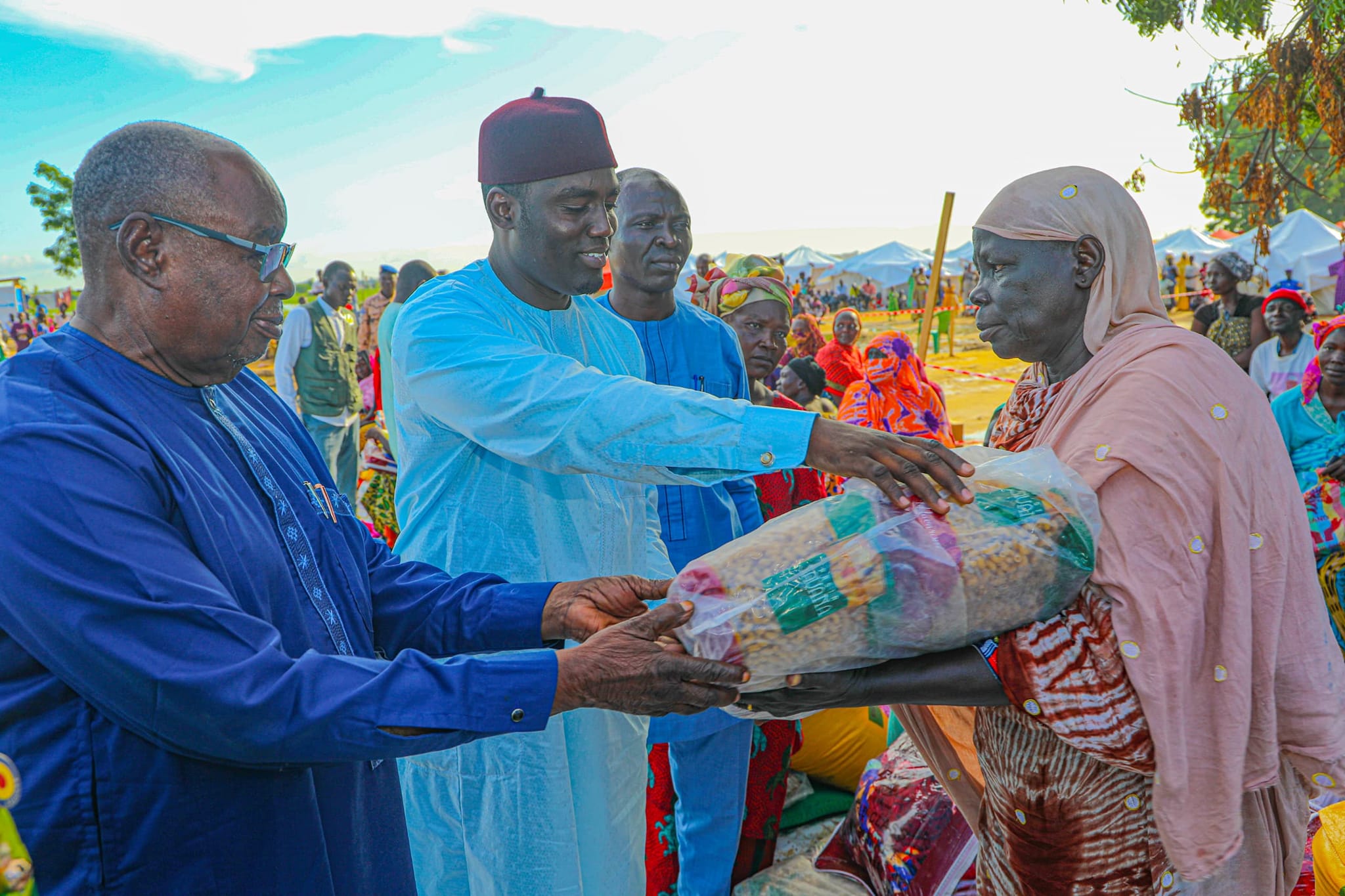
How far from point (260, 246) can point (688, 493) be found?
198 centimetres

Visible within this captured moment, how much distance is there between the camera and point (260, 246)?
1540 millimetres

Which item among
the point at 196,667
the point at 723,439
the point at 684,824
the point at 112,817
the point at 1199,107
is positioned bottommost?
the point at 684,824

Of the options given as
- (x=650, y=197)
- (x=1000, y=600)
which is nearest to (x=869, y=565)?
(x=1000, y=600)

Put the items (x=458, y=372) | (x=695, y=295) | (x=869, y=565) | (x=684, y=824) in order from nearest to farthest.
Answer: (x=869, y=565) < (x=458, y=372) < (x=684, y=824) < (x=695, y=295)

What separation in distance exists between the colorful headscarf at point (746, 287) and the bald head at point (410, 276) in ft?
8.64

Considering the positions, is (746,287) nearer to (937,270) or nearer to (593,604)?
(593,604)

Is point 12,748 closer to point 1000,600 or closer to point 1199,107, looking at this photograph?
point 1000,600

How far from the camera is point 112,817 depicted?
1307 mm

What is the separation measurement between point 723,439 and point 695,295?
13.0 feet

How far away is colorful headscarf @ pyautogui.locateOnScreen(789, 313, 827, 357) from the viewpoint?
8680mm

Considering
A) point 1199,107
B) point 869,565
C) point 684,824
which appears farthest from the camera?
point 1199,107

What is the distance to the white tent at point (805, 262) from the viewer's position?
1563 inches

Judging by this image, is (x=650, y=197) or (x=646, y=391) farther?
(x=650, y=197)

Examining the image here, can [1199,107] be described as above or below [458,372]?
above
